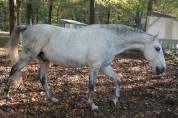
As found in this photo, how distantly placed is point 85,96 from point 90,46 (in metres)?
1.57

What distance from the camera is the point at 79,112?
7.13 m

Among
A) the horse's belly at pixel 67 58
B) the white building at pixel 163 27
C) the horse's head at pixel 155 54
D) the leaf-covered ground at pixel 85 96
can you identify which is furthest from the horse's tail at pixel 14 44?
the white building at pixel 163 27

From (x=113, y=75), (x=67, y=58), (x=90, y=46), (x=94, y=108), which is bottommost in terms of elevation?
(x=94, y=108)

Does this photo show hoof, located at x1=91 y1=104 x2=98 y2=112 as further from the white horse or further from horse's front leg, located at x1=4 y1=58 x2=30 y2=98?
horse's front leg, located at x1=4 y1=58 x2=30 y2=98

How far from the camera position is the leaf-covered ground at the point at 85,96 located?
7.13m

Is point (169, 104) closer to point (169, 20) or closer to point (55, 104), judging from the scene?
point (55, 104)

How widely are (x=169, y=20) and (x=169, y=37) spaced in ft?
4.11

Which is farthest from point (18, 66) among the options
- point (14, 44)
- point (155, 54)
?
point (155, 54)

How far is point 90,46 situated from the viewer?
23.8ft

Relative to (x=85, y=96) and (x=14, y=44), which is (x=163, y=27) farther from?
(x=14, y=44)

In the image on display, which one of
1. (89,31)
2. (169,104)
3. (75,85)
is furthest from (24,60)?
(169,104)

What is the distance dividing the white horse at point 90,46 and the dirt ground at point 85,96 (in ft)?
1.08

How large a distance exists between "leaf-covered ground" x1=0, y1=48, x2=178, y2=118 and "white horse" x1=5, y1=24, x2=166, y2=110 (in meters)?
0.33

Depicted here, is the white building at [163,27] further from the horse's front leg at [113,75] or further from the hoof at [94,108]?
the hoof at [94,108]
